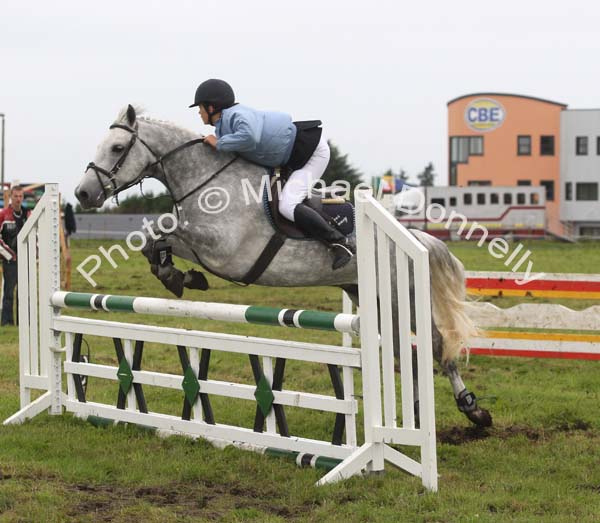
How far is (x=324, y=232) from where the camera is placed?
498cm

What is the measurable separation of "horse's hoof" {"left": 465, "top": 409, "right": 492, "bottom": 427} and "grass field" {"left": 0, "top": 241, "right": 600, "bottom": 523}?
6cm

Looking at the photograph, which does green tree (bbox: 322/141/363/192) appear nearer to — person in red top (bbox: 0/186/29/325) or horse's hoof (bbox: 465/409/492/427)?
person in red top (bbox: 0/186/29/325)

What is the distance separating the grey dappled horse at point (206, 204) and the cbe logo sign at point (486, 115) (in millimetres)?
44362

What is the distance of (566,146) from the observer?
4616 cm

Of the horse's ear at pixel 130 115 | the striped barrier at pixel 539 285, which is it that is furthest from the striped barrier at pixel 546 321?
the horse's ear at pixel 130 115

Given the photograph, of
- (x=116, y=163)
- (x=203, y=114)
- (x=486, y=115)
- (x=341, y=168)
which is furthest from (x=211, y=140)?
(x=341, y=168)

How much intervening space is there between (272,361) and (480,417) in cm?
144

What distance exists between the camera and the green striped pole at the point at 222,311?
430 centimetres

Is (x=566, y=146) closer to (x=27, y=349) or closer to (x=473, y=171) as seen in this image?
(x=473, y=171)

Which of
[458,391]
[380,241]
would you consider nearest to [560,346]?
[458,391]

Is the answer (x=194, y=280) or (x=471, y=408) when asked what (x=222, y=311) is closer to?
(x=194, y=280)

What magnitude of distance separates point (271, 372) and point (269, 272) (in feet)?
2.24

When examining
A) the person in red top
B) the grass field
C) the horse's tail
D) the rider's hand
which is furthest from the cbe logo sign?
the rider's hand

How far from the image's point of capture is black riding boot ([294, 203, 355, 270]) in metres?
4.96
